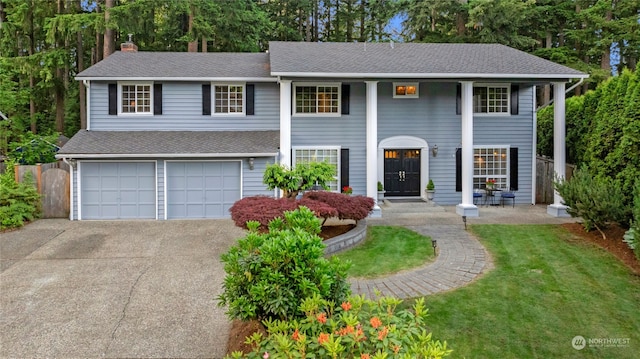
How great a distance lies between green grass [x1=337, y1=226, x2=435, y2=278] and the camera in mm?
7312

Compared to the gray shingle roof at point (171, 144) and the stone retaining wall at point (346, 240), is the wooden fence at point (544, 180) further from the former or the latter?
the gray shingle roof at point (171, 144)

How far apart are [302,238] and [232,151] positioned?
29.3ft

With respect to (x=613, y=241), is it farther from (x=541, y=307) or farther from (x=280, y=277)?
(x=280, y=277)

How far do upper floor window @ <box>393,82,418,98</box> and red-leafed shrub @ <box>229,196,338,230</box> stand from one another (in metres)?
6.74

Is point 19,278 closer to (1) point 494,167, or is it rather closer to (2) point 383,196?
(2) point 383,196

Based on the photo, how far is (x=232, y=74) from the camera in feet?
44.7

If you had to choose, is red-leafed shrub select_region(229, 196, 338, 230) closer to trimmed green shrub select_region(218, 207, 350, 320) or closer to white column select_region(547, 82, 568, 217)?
trimmed green shrub select_region(218, 207, 350, 320)

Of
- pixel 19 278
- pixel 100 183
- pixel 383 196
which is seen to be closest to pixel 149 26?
pixel 100 183

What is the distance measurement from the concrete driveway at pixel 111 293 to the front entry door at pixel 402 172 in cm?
647

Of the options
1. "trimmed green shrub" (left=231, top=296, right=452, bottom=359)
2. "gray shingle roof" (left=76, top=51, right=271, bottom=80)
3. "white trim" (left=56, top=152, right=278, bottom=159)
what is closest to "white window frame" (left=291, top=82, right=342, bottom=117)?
"gray shingle roof" (left=76, top=51, right=271, bottom=80)

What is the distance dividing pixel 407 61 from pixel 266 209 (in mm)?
8337

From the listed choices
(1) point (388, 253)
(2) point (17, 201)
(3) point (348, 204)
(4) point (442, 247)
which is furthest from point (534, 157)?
(2) point (17, 201)

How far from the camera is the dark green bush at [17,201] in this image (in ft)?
34.9

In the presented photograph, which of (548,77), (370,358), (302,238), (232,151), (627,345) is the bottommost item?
(627,345)
